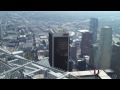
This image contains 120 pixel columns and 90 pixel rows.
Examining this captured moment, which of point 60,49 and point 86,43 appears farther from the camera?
point 86,43

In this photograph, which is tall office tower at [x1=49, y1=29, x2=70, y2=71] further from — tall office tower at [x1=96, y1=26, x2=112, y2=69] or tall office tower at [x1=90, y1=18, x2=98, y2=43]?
tall office tower at [x1=90, y1=18, x2=98, y2=43]

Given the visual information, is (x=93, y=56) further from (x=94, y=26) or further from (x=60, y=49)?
(x=94, y=26)

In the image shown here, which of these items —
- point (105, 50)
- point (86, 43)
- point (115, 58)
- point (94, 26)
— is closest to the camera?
point (115, 58)

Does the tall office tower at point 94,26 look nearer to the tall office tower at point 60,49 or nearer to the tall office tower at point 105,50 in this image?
the tall office tower at point 105,50

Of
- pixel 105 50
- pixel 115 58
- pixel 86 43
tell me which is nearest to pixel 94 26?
pixel 86 43

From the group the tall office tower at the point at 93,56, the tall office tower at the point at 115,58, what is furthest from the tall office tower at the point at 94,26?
the tall office tower at the point at 115,58

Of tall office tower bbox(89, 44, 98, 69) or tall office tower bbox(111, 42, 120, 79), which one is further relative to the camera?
tall office tower bbox(89, 44, 98, 69)

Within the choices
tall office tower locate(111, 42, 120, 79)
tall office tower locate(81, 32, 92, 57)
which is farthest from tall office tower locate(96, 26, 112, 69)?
tall office tower locate(81, 32, 92, 57)
